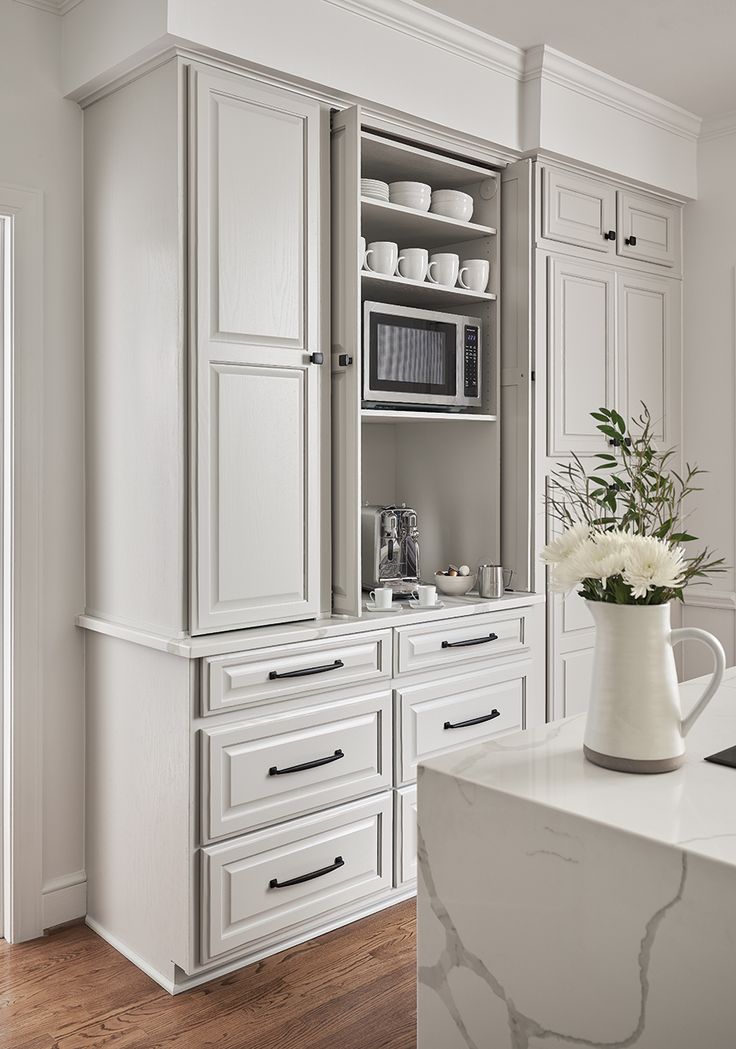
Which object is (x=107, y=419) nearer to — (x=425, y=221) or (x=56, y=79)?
(x=56, y=79)

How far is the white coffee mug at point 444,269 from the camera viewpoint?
3041 millimetres

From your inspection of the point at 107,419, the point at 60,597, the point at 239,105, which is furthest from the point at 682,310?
the point at 60,597

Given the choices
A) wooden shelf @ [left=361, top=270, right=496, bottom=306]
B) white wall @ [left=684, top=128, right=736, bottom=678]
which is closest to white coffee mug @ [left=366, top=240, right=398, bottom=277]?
wooden shelf @ [left=361, top=270, right=496, bottom=306]

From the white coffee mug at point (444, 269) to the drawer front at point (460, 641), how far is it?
1123 millimetres

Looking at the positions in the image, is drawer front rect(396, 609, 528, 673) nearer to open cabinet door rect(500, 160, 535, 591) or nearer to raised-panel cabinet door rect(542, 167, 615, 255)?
open cabinet door rect(500, 160, 535, 591)

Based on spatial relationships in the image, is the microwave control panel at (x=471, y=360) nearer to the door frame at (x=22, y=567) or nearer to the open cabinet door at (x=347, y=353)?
the open cabinet door at (x=347, y=353)

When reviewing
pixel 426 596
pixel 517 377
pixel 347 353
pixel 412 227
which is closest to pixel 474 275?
pixel 412 227

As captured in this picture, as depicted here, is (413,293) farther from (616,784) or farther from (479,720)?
(616,784)

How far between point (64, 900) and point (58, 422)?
56.1 inches

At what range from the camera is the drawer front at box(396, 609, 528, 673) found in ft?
9.24

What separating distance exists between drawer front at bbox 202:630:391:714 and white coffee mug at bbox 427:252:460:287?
1195mm

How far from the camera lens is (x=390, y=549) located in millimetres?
3176

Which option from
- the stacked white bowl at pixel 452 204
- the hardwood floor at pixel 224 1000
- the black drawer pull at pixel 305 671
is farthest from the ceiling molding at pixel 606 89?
the hardwood floor at pixel 224 1000

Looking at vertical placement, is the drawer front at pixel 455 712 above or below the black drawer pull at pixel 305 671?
below
